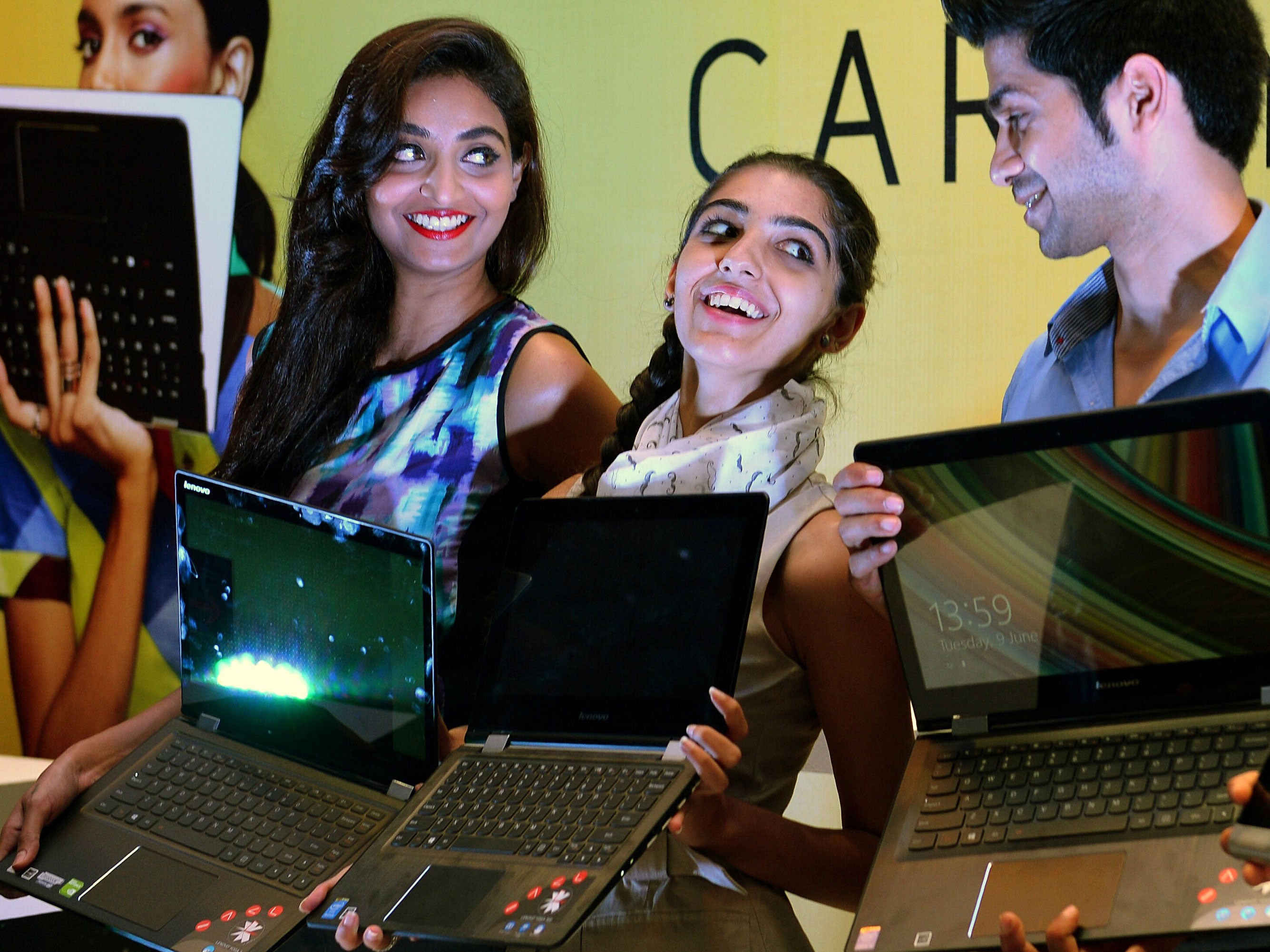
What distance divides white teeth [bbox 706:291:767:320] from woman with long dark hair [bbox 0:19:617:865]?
0.30 meters

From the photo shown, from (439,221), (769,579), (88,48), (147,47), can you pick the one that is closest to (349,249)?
(439,221)

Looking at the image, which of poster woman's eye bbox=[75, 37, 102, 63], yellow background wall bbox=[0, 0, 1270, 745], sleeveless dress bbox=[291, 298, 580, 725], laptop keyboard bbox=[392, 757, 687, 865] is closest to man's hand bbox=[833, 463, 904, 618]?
laptop keyboard bbox=[392, 757, 687, 865]

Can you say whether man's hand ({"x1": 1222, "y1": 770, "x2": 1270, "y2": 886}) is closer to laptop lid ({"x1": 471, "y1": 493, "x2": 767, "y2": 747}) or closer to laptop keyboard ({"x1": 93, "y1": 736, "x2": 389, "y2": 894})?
laptop lid ({"x1": 471, "y1": 493, "x2": 767, "y2": 747})

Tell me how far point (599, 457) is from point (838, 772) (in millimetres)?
545

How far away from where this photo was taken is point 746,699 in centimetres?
126

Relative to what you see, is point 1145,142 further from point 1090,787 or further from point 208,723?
point 208,723

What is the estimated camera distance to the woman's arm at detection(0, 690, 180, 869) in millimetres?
1253

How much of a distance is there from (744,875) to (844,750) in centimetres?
15

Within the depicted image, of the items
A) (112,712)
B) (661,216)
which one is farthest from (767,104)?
(112,712)

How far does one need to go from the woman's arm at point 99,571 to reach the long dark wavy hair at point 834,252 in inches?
55.8

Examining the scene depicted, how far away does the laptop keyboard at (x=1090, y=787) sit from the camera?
881 millimetres

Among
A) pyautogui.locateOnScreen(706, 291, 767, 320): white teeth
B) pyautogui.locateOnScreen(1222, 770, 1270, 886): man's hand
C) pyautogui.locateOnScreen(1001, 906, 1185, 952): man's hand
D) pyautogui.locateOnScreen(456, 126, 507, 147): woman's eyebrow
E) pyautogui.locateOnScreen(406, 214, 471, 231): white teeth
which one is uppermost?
pyautogui.locateOnScreen(456, 126, 507, 147): woman's eyebrow

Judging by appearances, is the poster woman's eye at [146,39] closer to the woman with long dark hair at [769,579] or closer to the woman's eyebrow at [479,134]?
the woman's eyebrow at [479,134]

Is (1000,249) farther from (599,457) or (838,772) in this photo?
(838,772)
